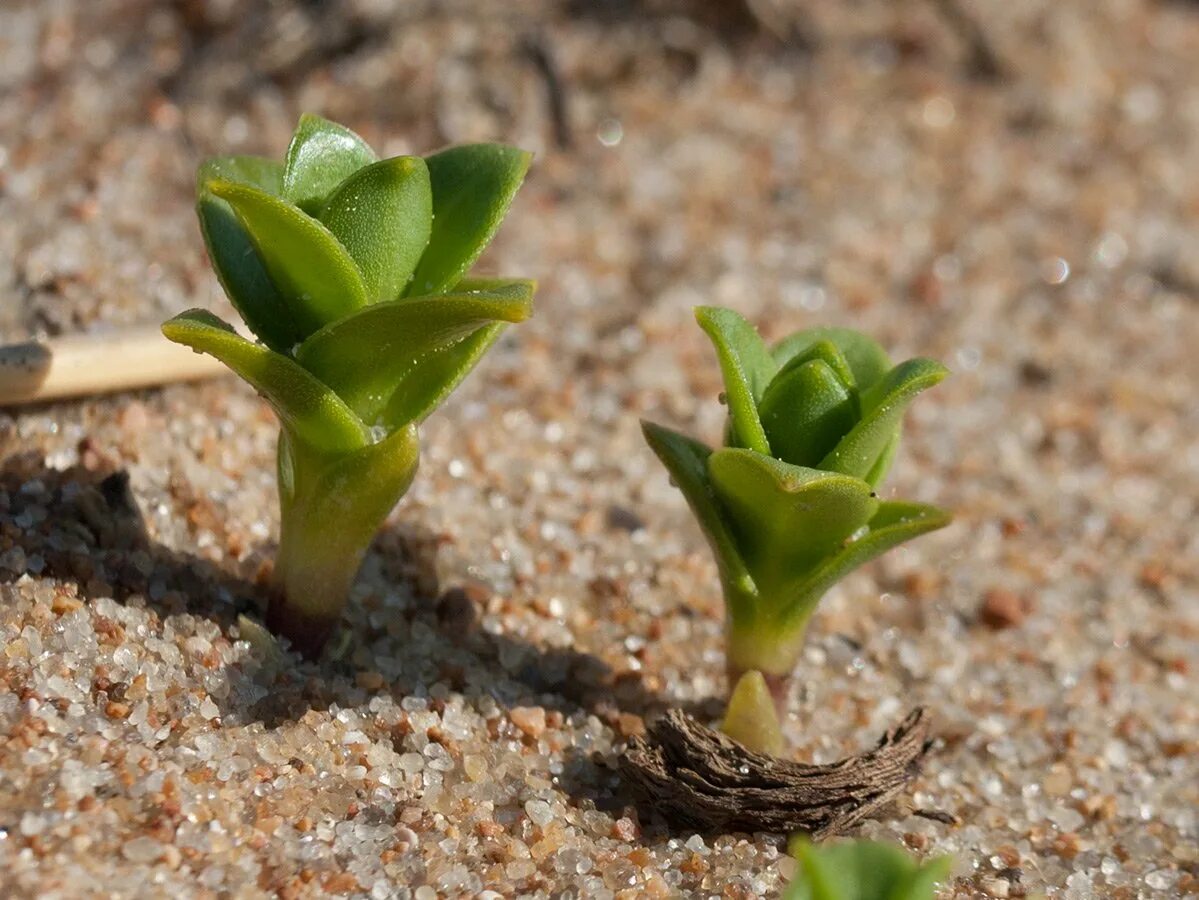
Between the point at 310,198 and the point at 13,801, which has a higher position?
the point at 310,198

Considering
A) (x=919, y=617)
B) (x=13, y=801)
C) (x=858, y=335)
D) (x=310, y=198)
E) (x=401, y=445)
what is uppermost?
(x=310, y=198)

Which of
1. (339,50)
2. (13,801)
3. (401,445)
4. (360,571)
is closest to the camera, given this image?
(13,801)

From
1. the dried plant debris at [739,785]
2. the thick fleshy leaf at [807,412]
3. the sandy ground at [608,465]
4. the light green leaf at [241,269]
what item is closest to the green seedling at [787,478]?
the thick fleshy leaf at [807,412]

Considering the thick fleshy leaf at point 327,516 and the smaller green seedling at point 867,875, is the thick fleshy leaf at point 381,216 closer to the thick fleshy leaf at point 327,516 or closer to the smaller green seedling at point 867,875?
the thick fleshy leaf at point 327,516

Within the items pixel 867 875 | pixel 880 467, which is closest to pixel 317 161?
pixel 880 467

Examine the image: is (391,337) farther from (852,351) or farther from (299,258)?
(852,351)

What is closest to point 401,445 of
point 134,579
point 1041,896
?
point 134,579

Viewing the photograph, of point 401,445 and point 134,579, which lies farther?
point 134,579

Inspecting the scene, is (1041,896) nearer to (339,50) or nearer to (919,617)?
(919,617)

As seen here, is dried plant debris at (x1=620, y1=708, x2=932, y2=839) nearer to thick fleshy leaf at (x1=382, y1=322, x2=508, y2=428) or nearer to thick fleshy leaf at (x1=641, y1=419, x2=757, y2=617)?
thick fleshy leaf at (x1=641, y1=419, x2=757, y2=617)
